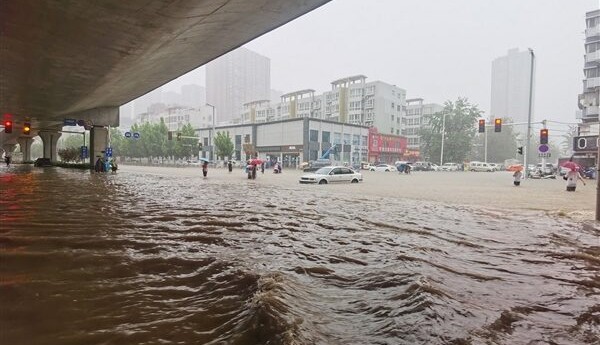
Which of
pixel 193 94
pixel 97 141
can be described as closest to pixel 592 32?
pixel 97 141

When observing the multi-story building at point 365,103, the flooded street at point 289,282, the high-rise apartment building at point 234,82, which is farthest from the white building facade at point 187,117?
the flooded street at point 289,282

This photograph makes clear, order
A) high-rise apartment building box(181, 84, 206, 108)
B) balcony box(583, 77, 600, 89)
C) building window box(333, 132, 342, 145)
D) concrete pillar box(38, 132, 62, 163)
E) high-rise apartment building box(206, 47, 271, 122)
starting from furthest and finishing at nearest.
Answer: high-rise apartment building box(181, 84, 206, 108) < high-rise apartment building box(206, 47, 271, 122) < building window box(333, 132, 342, 145) < balcony box(583, 77, 600, 89) < concrete pillar box(38, 132, 62, 163)

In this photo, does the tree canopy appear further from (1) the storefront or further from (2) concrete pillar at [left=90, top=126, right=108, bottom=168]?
(1) the storefront

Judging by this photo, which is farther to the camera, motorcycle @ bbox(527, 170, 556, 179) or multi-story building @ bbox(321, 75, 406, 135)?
multi-story building @ bbox(321, 75, 406, 135)

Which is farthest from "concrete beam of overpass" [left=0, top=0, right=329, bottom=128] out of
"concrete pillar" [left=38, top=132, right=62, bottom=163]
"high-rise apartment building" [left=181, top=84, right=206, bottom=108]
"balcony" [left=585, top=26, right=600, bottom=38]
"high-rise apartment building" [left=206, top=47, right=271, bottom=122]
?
"high-rise apartment building" [left=181, top=84, right=206, bottom=108]

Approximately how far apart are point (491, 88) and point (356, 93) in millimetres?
29221

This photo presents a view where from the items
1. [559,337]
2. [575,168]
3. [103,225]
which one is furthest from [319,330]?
[575,168]

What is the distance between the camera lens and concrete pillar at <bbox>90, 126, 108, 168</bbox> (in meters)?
31.2

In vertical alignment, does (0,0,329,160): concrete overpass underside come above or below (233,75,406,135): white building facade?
below

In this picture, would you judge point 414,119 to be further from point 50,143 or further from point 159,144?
point 50,143

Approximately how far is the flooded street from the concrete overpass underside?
4643 millimetres

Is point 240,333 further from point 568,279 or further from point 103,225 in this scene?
point 103,225

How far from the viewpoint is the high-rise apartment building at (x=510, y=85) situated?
72.2m

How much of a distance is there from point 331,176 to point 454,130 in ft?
184
